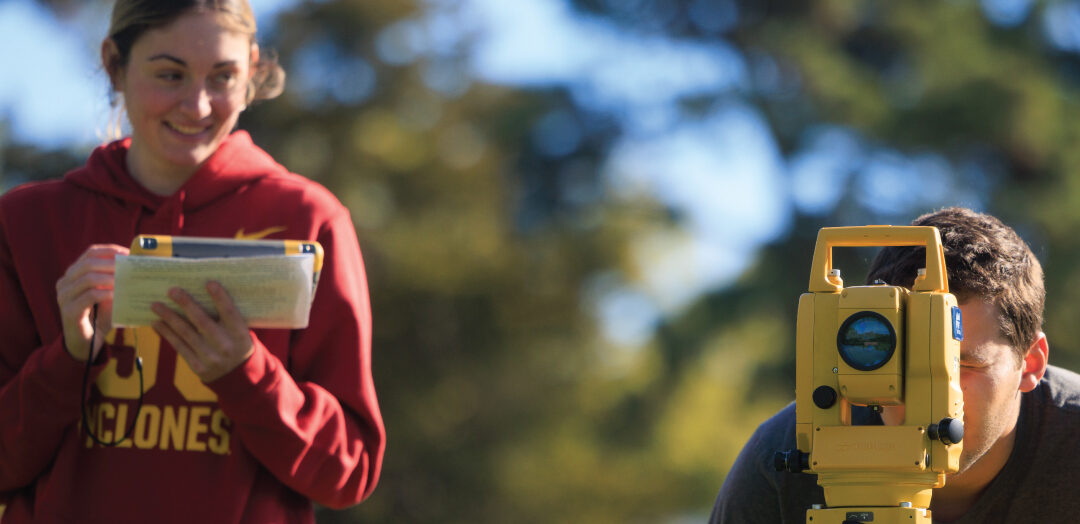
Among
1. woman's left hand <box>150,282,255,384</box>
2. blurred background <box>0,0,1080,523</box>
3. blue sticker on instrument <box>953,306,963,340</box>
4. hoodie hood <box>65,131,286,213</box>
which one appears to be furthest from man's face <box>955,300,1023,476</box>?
blurred background <box>0,0,1080,523</box>

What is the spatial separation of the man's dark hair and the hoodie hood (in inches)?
58.1

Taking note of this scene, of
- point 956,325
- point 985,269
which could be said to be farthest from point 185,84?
point 985,269

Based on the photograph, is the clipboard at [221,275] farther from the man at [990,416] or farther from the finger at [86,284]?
the man at [990,416]

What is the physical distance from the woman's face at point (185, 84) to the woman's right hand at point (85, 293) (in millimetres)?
435

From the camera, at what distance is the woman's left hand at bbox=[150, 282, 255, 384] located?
8.79 feet

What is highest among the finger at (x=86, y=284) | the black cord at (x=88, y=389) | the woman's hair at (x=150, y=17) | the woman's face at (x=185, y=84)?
the woman's hair at (x=150, y=17)

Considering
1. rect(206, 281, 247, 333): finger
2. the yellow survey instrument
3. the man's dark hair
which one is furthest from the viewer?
the man's dark hair

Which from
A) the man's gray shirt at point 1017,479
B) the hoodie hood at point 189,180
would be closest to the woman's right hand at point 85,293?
the hoodie hood at point 189,180

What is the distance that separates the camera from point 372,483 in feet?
10.0

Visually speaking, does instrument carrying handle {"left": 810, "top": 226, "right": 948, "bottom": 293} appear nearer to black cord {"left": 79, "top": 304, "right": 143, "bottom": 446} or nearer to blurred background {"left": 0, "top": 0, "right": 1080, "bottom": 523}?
black cord {"left": 79, "top": 304, "right": 143, "bottom": 446}

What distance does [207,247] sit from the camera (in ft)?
8.89

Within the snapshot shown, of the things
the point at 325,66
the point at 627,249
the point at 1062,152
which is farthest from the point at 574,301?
the point at 1062,152

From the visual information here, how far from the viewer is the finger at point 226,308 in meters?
2.68

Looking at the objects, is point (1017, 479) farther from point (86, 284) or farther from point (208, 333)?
point (86, 284)
